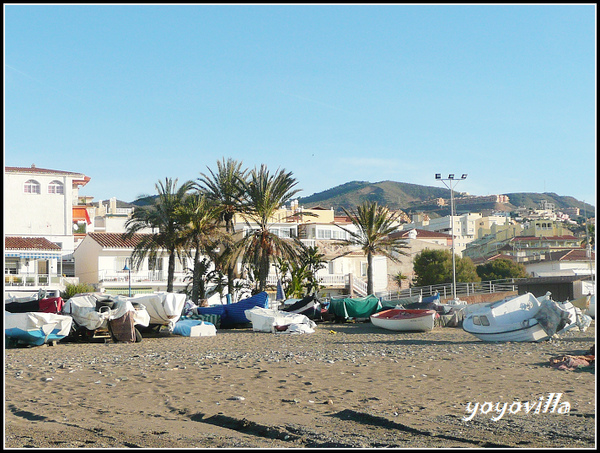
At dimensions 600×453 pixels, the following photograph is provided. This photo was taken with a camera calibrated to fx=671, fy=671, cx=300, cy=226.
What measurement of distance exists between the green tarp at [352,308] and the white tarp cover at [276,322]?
19.5ft

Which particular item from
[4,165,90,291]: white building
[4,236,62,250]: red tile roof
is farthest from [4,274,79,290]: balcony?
[4,165,90,291]: white building

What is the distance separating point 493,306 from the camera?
2225cm

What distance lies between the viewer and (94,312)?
917 inches

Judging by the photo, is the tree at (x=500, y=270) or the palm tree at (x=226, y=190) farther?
the tree at (x=500, y=270)

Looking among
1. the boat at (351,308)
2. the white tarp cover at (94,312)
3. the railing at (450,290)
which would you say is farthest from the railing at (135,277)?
the white tarp cover at (94,312)

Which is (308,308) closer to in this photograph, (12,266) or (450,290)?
(450,290)

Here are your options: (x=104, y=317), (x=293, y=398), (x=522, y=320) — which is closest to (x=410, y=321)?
(x=522, y=320)

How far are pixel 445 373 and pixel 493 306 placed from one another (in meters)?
9.20

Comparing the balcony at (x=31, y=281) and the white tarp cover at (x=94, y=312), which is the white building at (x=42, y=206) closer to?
the balcony at (x=31, y=281)

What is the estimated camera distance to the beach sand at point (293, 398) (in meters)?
8.35

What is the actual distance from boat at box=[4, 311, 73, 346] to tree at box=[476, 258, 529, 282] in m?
59.8

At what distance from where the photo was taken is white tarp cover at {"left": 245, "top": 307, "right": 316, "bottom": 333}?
27891 millimetres
